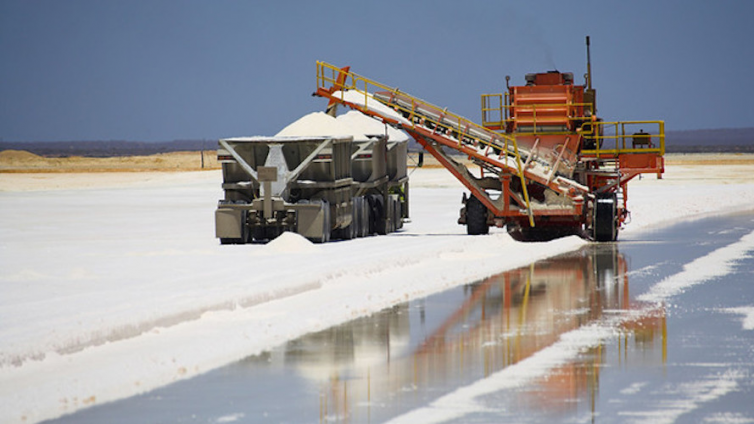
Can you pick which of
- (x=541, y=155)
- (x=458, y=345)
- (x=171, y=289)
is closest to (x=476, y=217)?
(x=541, y=155)

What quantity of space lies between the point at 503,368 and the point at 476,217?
17118 mm

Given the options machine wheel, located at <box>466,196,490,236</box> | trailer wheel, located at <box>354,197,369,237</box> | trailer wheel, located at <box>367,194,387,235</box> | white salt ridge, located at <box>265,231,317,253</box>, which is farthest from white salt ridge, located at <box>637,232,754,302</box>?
trailer wheel, located at <box>367,194,387,235</box>

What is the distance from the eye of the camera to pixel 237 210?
25828mm

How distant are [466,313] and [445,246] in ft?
32.1

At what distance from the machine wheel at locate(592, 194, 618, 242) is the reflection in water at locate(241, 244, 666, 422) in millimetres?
7907

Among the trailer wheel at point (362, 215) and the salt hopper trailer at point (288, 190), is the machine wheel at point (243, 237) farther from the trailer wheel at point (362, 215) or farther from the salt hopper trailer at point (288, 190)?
the trailer wheel at point (362, 215)

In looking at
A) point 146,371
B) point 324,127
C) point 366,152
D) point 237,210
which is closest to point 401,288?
point 146,371

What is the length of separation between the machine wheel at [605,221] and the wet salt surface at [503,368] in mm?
9216

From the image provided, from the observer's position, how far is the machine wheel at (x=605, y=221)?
2553 cm

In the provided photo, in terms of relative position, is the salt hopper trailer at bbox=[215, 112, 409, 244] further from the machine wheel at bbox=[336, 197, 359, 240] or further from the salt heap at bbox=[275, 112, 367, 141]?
the salt heap at bbox=[275, 112, 367, 141]

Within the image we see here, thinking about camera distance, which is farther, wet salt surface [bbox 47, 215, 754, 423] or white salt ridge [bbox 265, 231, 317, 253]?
white salt ridge [bbox 265, 231, 317, 253]

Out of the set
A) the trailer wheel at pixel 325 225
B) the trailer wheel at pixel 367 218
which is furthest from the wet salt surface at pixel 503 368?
the trailer wheel at pixel 367 218

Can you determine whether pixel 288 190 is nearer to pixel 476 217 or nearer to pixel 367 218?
pixel 367 218

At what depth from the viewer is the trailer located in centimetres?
2567
